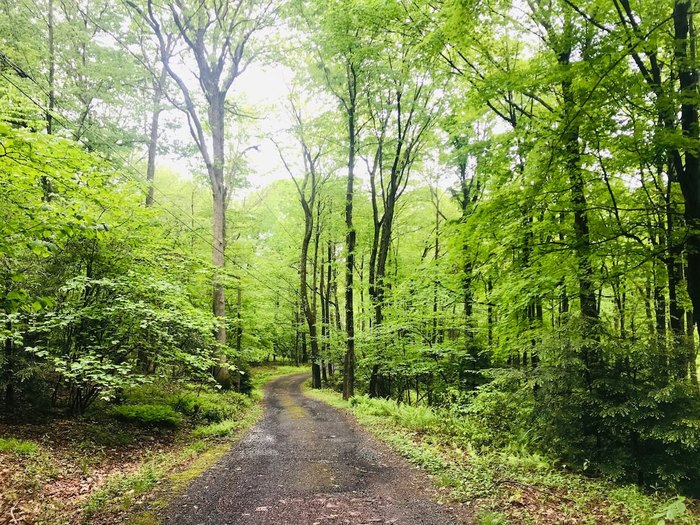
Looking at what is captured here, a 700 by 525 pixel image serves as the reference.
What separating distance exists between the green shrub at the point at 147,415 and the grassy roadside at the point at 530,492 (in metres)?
5.62

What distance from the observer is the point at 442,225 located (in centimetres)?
1009

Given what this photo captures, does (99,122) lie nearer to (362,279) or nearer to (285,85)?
(285,85)

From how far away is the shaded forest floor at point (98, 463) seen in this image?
477cm

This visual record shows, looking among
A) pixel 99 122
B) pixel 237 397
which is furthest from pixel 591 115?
pixel 99 122

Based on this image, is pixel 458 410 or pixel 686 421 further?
pixel 458 410

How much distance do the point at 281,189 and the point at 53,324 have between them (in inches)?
808

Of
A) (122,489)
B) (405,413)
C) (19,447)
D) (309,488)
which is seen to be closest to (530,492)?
(309,488)

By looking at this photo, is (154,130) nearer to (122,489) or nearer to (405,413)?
(122,489)

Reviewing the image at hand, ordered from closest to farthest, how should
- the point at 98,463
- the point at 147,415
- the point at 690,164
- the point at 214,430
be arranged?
the point at 690,164
the point at 98,463
the point at 147,415
the point at 214,430

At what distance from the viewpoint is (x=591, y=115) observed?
19.8ft

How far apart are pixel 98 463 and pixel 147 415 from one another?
254cm

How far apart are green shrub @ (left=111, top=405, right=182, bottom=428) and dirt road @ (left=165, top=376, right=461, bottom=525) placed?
6.68ft

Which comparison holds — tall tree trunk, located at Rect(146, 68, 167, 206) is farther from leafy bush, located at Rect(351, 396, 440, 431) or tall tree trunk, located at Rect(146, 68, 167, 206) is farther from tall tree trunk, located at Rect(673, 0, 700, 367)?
tall tree trunk, located at Rect(673, 0, 700, 367)

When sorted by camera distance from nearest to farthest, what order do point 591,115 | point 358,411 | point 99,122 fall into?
point 591,115 < point 358,411 < point 99,122
